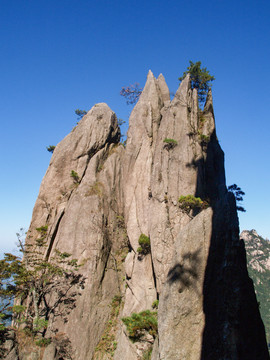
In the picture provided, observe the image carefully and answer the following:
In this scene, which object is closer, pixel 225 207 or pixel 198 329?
pixel 198 329

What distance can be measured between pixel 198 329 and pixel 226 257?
3399mm

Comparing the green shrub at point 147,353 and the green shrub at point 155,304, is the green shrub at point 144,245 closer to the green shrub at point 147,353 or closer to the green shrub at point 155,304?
the green shrub at point 155,304

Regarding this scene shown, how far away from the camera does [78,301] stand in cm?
2473

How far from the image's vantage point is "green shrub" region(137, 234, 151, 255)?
2594 centimetres

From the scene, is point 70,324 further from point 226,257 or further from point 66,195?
point 226,257

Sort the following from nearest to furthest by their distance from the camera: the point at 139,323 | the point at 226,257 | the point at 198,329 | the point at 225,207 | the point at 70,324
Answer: the point at 198,329
the point at 226,257
the point at 225,207
the point at 139,323
the point at 70,324

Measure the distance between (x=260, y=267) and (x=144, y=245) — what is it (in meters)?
126

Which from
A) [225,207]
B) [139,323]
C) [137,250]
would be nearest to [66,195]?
[137,250]

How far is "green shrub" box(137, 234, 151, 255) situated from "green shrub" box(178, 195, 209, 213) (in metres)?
4.99

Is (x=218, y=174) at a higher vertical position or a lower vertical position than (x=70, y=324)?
higher

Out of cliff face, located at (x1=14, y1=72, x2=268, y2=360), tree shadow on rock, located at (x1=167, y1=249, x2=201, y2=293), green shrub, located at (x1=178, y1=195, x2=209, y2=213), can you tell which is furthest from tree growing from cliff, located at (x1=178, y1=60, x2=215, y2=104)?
tree shadow on rock, located at (x1=167, y1=249, x2=201, y2=293)

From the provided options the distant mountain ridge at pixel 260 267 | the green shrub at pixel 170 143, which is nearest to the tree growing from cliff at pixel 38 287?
the green shrub at pixel 170 143

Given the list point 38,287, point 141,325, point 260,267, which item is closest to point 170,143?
point 141,325

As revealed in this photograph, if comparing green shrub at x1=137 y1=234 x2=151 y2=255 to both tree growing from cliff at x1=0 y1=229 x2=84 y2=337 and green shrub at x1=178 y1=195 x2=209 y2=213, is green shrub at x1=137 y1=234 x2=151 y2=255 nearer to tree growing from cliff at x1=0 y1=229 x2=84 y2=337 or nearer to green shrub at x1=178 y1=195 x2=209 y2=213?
green shrub at x1=178 y1=195 x2=209 y2=213
